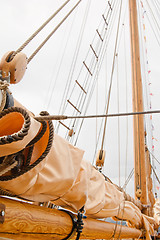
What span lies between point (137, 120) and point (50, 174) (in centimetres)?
388

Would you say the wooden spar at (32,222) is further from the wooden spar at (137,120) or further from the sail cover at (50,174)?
the wooden spar at (137,120)

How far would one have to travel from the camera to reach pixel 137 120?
4.72 metres

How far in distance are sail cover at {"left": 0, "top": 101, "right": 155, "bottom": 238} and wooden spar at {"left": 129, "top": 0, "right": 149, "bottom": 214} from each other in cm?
269

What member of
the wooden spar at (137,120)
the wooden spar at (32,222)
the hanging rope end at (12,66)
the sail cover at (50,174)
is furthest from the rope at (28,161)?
the wooden spar at (137,120)

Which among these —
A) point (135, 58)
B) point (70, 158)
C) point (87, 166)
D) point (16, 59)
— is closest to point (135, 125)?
point (135, 58)

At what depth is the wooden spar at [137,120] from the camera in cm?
436

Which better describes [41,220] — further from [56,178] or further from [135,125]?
[135,125]

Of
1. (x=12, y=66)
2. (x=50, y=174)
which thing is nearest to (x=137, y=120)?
(x=50, y=174)

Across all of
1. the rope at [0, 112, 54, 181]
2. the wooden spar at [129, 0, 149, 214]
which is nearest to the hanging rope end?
the rope at [0, 112, 54, 181]

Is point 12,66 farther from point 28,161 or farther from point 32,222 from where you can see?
point 32,222

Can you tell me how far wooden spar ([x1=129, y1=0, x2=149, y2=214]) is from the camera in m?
4.36

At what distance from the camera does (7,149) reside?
0.66 m

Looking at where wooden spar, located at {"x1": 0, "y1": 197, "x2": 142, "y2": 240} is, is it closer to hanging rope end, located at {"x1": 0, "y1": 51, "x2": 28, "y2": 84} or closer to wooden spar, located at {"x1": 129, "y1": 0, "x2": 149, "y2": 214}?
hanging rope end, located at {"x1": 0, "y1": 51, "x2": 28, "y2": 84}

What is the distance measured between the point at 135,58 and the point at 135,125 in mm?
1448
